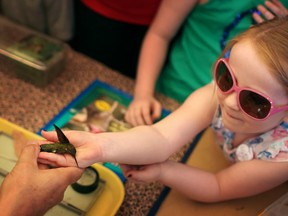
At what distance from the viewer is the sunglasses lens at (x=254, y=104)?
0.51m

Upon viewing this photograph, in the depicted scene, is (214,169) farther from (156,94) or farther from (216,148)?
(156,94)

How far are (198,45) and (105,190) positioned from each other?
456 millimetres

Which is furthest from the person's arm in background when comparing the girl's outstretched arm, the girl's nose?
the girl's nose

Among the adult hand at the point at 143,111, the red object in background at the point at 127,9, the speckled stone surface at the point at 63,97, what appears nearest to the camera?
the speckled stone surface at the point at 63,97

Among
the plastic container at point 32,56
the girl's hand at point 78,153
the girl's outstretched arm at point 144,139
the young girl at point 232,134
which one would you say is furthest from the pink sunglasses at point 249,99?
the plastic container at point 32,56

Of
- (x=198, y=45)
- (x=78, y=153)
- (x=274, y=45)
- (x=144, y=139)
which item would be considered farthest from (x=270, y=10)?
(x=78, y=153)

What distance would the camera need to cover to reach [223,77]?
56cm

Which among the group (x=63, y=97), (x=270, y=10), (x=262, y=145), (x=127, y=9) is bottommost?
(x=63, y=97)

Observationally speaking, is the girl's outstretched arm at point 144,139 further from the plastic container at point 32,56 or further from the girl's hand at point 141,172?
the plastic container at point 32,56

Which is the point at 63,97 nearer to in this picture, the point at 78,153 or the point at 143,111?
the point at 143,111

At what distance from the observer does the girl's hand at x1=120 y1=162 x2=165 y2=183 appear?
1.92 feet

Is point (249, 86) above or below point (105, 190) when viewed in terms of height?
above

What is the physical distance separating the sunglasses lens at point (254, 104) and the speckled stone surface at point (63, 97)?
0.79 feet

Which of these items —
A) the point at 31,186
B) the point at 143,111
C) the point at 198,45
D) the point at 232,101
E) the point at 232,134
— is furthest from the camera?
the point at 198,45
